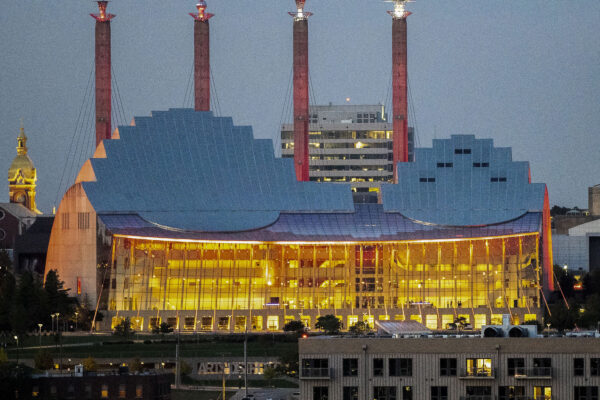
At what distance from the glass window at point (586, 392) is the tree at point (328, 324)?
7830 cm

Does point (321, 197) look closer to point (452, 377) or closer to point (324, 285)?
point (324, 285)

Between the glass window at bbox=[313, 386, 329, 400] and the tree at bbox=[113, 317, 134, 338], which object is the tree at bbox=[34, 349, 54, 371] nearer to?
the tree at bbox=[113, 317, 134, 338]

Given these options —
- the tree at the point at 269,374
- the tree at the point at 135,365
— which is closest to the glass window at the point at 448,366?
the tree at the point at 269,374

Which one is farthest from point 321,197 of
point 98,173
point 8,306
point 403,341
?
point 403,341

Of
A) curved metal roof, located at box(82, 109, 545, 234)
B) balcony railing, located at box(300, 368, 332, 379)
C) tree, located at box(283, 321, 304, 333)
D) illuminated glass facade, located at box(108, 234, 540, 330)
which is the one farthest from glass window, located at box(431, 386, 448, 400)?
curved metal roof, located at box(82, 109, 545, 234)

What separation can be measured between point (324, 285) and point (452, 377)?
105201 mm

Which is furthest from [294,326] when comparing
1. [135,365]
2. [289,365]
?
[135,365]

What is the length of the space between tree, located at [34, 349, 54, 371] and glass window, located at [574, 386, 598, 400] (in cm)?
6321

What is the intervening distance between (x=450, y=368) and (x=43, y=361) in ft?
198

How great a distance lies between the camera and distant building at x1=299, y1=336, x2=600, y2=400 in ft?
275

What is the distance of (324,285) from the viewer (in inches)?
7451

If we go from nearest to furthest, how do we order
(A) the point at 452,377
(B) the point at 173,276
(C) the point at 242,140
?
(A) the point at 452,377, (B) the point at 173,276, (C) the point at 242,140

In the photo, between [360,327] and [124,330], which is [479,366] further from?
[360,327]

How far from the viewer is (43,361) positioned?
5344 inches
